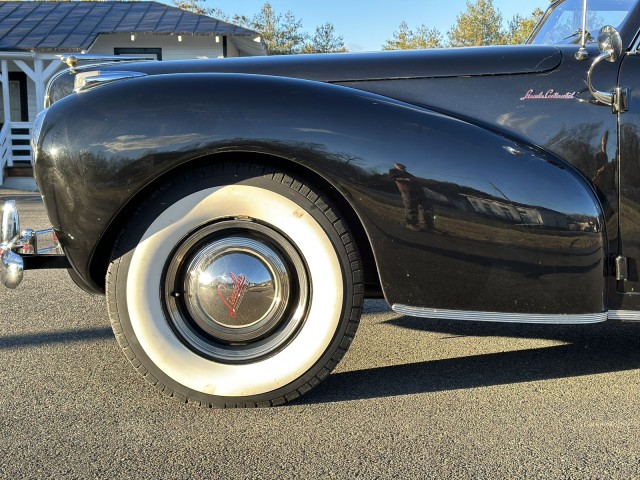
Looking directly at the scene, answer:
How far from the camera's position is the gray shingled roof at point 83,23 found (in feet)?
54.2

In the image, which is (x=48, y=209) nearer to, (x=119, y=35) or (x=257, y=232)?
(x=257, y=232)

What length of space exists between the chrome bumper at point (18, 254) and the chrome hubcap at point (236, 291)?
60cm

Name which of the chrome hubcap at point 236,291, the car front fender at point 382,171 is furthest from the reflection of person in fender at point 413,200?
the chrome hubcap at point 236,291

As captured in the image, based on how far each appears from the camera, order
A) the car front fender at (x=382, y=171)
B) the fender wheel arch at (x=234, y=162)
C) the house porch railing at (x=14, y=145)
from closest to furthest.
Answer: the car front fender at (x=382, y=171), the fender wheel arch at (x=234, y=162), the house porch railing at (x=14, y=145)

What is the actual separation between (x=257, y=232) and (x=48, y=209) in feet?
2.53

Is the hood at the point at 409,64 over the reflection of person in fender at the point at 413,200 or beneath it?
over

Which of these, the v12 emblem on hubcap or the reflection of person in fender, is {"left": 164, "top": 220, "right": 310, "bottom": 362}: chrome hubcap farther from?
the reflection of person in fender

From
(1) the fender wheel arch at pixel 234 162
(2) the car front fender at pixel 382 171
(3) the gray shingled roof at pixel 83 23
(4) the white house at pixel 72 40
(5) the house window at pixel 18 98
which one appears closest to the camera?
(2) the car front fender at pixel 382 171

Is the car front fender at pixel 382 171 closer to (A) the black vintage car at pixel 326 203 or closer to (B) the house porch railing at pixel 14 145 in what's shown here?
(A) the black vintage car at pixel 326 203

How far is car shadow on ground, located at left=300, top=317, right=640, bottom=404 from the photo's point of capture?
2.77 metres

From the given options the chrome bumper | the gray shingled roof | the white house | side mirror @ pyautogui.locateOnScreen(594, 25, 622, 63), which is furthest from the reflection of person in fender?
the gray shingled roof

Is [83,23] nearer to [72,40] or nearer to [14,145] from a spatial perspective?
[72,40]

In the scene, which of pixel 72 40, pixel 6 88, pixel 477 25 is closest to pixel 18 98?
pixel 6 88

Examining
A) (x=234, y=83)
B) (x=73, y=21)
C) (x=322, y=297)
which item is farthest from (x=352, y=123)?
(x=73, y=21)
